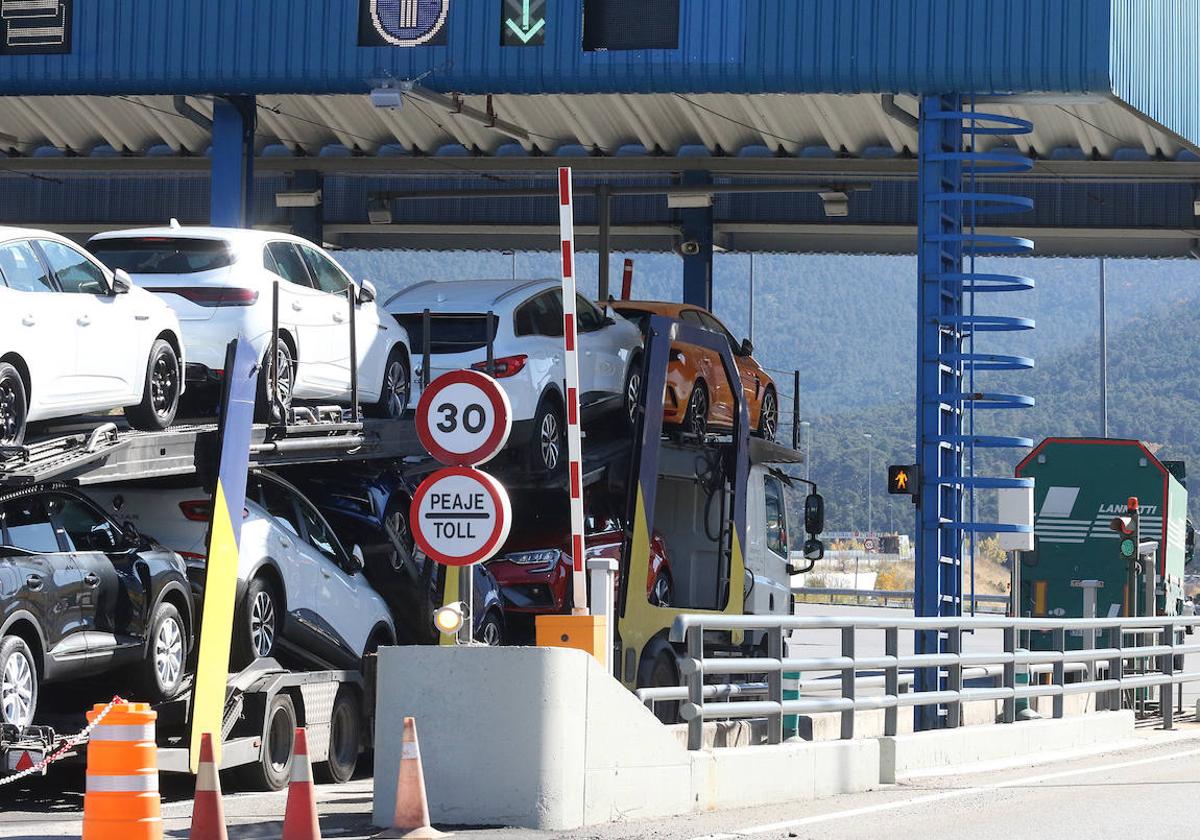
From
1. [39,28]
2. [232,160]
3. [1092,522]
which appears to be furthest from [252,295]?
[1092,522]

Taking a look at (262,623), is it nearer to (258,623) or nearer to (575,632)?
(258,623)

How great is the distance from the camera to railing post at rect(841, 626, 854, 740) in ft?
40.6

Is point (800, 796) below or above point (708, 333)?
below

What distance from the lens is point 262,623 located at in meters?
12.4

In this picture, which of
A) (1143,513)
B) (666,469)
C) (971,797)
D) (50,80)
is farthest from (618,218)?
(971,797)

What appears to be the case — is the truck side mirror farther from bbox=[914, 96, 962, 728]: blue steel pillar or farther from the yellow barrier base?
the yellow barrier base

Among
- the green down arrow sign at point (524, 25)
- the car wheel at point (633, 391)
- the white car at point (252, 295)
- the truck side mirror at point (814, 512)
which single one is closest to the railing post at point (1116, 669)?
the truck side mirror at point (814, 512)

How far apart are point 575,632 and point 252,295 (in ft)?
13.5

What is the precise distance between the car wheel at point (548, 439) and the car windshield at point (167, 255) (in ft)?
9.88

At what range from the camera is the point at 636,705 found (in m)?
10.2

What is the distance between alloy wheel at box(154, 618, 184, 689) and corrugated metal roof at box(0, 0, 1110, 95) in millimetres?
8948

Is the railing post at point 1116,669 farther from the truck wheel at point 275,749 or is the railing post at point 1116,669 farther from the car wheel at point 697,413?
the truck wheel at point 275,749

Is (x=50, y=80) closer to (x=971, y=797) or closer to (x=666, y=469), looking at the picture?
(x=666, y=469)

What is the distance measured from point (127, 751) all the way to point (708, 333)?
10.4 metres
